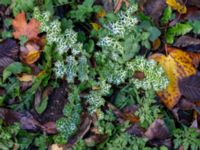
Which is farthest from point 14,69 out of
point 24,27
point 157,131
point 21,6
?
point 157,131

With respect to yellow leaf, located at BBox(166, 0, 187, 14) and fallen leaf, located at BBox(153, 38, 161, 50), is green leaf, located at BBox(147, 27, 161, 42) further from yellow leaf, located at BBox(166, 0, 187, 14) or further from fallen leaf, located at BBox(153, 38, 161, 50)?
yellow leaf, located at BBox(166, 0, 187, 14)

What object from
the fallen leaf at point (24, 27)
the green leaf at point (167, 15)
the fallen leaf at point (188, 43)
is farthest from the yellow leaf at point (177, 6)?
the fallen leaf at point (24, 27)

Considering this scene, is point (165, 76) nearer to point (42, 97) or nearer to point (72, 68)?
point (72, 68)

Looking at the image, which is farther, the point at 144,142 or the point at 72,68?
the point at 72,68

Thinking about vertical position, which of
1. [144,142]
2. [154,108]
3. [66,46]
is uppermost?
[66,46]

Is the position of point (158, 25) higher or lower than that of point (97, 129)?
higher

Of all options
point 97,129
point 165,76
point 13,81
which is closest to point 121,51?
point 165,76

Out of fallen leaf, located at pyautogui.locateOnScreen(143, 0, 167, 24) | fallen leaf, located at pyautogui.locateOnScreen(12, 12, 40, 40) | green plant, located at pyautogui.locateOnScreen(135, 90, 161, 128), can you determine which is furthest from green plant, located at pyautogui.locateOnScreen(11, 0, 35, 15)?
green plant, located at pyautogui.locateOnScreen(135, 90, 161, 128)
